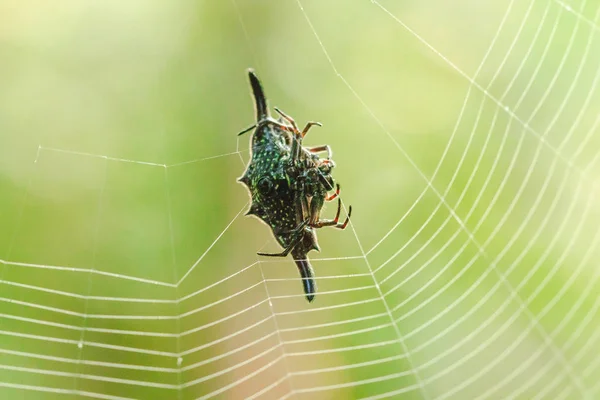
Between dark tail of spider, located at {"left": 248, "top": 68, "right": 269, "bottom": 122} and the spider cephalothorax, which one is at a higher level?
dark tail of spider, located at {"left": 248, "top": 68, "right": 269, "bottom": 122}

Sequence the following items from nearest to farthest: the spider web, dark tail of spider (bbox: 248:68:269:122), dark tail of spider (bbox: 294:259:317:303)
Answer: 1. dark tail of spider (bbox: 294:259:317:303)
2. dark tail of spider (bbox: 248:68:269:122)
3. the spider web

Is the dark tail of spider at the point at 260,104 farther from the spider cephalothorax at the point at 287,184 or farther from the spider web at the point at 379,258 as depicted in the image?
the spider web at the point at 379,258

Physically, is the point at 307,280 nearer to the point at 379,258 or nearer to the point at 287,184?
the point at 287,184

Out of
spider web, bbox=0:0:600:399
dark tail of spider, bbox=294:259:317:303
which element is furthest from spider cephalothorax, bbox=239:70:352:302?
spider web, bbox=0:0:600:399

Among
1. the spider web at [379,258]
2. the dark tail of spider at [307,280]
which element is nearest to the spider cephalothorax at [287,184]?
the dark tail of spider at [307,280]

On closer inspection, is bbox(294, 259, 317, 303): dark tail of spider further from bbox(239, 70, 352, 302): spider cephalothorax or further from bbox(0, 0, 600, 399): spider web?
bbox(0, 0, 600, 399): spider web

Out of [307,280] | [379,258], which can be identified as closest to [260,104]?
[307,280]

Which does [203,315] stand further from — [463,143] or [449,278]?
[463,143]
